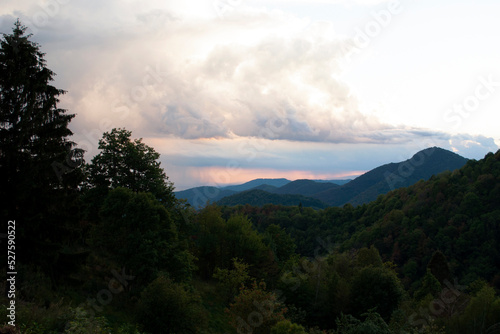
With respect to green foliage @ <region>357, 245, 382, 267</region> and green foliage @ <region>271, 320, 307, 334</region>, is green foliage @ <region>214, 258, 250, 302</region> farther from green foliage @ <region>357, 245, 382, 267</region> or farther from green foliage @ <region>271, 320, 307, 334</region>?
green foliage @ <region>357, 245, 382, 267</region>

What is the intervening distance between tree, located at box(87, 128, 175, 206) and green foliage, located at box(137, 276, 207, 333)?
14758 millimetres

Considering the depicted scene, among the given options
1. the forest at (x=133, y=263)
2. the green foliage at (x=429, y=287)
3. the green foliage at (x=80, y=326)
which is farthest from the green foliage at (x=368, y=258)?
the green foliage at (x=80, y=326)

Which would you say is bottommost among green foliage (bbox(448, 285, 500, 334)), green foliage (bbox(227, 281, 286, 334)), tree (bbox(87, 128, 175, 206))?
green foliage (bbox(448, 285, 500, 334))

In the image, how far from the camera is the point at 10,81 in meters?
17.6

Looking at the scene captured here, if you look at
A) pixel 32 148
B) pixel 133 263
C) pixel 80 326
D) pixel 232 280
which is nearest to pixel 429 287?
pixel 232 280

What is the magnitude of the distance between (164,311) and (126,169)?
18075 mm

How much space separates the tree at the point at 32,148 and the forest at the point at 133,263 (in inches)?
2.3

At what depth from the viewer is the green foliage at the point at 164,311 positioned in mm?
19984

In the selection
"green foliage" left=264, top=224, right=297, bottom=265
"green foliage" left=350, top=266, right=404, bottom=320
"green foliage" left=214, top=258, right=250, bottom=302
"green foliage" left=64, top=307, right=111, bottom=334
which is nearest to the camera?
Answer: "green foliage" left=64, top=307, right=111, bottom=334

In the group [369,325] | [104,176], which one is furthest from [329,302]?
[104,176]

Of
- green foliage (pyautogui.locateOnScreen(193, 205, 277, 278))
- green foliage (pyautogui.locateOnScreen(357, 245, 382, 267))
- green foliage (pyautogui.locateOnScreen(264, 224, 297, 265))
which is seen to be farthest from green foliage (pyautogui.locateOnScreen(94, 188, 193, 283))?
green foliage (pyautogui.locateOnScreen(264, 224, 297, 265))

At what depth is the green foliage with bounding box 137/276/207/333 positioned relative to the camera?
19984 millimetres


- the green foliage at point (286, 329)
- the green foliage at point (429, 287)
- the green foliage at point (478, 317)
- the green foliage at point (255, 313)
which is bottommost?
the green foliage at point (429, 287)

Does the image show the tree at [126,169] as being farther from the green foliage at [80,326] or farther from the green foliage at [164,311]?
the green foliage at [80,326]
